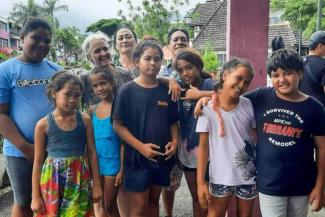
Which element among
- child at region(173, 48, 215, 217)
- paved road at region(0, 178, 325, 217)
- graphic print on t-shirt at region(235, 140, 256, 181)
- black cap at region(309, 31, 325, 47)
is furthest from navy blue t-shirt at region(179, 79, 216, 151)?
black cap at region(309, 31, 325, 47)

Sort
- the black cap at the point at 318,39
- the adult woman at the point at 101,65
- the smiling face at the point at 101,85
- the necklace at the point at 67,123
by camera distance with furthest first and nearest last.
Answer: the black cap at the point at 318,39 → the adult woman at the point at 101,65 → the smiling face at the point at 101,85 → the necklace at the point at 67,123

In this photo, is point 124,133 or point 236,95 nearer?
point 236,95

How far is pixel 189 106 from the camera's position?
3.04 m

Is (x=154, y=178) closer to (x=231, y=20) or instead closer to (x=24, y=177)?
(x=24, y=177)

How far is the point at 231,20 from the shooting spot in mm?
3240

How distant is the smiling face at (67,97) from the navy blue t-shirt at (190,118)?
2.79 ft

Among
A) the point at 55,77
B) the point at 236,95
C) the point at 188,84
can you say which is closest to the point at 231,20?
the point at 188,84

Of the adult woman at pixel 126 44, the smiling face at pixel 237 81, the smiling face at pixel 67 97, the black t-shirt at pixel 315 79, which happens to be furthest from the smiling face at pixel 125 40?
the black t-shirt at pixel 315 79

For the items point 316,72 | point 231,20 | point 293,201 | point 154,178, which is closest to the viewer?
point 293,201

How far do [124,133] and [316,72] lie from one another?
8.29 ft

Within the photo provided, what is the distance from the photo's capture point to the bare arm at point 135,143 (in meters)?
2.84

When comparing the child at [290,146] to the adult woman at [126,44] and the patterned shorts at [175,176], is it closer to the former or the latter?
the patterned shorts at [175,176]

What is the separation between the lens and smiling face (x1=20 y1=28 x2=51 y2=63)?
2848 mm

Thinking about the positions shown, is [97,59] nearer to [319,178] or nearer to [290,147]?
[290,147]
